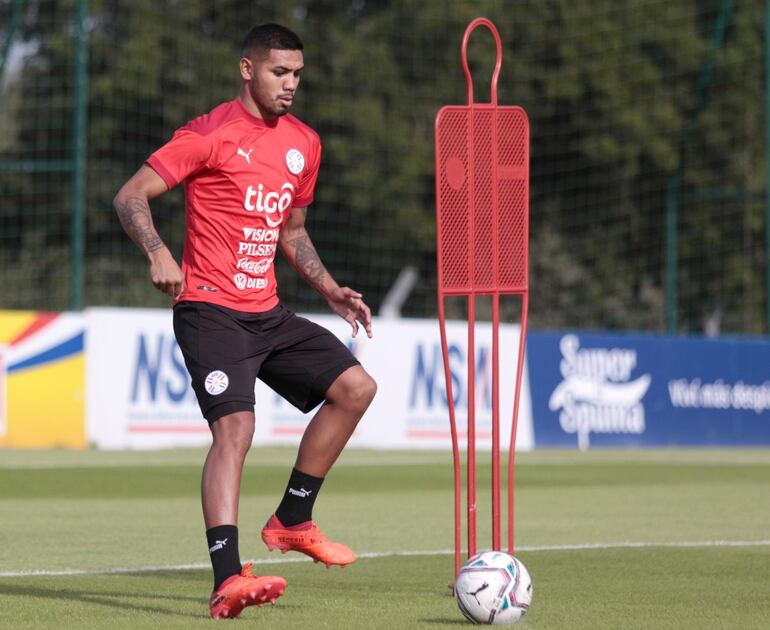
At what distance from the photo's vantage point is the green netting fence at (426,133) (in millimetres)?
34000

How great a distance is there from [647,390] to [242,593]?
1726cm

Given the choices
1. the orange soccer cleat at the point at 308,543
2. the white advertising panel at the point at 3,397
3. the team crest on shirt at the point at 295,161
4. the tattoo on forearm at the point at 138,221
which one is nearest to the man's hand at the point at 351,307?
the team crest on shirt at the point at 295,161

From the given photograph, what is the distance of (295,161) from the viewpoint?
722 cm

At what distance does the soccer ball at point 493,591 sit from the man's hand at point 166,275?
1.48 m

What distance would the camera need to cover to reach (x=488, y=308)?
139 ft

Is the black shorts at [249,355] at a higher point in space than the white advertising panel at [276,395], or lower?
higher

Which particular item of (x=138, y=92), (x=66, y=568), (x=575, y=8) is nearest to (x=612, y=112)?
(x=575, y=8)

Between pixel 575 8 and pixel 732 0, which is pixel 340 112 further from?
pixel 732 0

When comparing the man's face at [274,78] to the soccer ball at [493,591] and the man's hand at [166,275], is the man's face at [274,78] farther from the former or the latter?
the soccer ball at [493,591]

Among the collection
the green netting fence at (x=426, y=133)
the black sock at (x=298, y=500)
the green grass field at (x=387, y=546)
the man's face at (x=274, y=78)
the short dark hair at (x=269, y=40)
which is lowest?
the green grass field at (x=387, y=546)

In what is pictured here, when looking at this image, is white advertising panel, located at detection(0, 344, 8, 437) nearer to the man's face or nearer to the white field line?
the white field line

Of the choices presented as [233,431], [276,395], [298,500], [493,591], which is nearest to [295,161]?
[233,431]

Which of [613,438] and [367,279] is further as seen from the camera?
[367,279]

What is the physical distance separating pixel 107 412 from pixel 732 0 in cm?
2251
